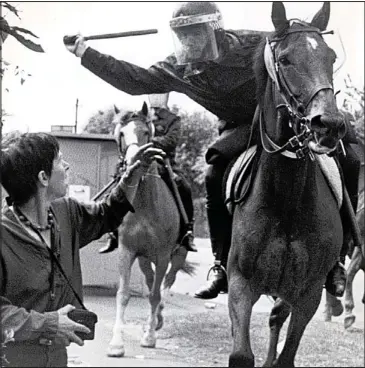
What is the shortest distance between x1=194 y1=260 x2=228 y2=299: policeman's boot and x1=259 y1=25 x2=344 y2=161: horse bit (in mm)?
574

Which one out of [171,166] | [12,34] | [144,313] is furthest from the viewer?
[144,313]

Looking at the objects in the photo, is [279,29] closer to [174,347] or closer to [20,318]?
[20,318]

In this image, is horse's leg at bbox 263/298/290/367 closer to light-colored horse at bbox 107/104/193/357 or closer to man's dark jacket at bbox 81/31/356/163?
light-colored horse at bbox 107/104/193/357

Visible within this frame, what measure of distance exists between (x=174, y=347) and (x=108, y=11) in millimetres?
1838

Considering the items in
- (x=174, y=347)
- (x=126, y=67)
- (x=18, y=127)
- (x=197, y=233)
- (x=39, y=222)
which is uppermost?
(x=126, y=67)

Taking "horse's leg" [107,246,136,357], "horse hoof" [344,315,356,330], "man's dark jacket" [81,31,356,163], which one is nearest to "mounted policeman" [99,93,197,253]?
"horse's leg" [107,246,136,357]

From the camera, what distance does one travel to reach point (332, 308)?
4.48 metres

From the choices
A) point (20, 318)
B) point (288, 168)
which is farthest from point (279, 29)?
point (20, 318)

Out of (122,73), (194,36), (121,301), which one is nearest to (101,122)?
(122,73)

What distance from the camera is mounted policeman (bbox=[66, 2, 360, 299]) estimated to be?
3.12m

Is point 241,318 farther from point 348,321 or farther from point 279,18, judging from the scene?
point 348,321

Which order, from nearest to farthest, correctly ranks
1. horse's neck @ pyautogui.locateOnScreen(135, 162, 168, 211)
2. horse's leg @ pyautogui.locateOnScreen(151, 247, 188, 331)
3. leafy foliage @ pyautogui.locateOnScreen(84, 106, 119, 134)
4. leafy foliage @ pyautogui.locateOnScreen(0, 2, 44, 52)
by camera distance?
1. leafy foliage @ pyautogui.locateOnScreen(0, 2, 44, 52)
2. leafy foliage @ pyautogui.locateOnScreen(84, 106, 119, 134)
3. horse's neck @ pyautogui.locateOnScreen(135, 162, 168, 211)
4. horse's leg @ pyautogui.locateOnScreen(151, 247, 188, 331)

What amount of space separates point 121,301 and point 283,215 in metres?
1.30

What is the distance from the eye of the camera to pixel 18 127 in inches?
120
